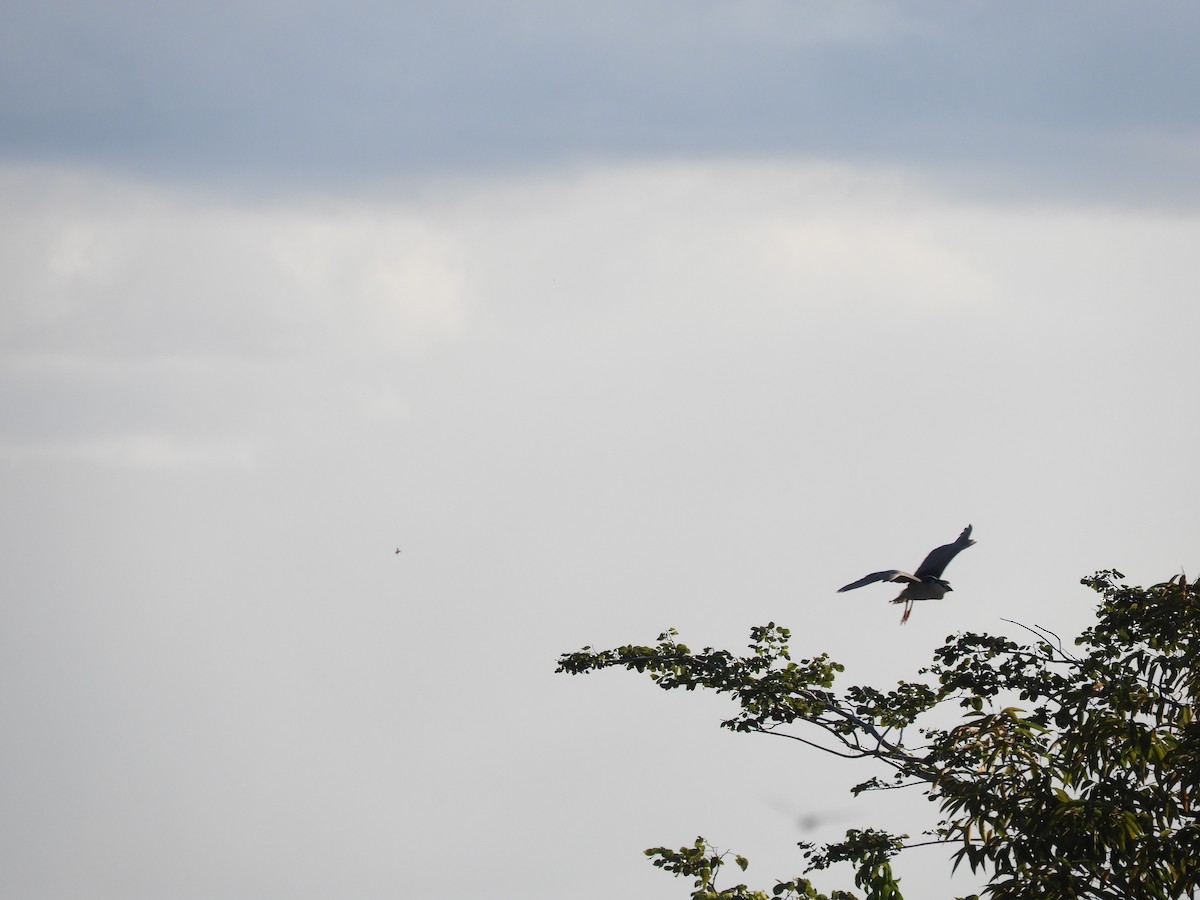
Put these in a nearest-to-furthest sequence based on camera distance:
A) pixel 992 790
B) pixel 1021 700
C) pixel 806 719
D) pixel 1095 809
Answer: pixel 1095 809
pixel 992 790
pixel 1021 700
pixel 806 719

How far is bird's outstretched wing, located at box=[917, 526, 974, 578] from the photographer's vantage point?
16812mm

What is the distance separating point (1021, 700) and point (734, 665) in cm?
353

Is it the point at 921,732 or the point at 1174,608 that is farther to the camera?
the point at 921,732

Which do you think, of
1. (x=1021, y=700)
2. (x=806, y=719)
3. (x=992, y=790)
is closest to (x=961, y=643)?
(x=1021, y=700)

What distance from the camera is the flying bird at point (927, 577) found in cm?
1513

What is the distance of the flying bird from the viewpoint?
15.1 m

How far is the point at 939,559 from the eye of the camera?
666 inches

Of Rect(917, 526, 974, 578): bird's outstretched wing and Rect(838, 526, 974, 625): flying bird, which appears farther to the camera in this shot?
Rect(917, 526, 974, 578): bird's outstretched wing

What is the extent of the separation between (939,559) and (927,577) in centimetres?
57

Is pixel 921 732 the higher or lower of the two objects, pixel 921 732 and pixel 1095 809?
the higher

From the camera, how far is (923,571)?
55.2 ft

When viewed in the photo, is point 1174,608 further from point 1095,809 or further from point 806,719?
point 806,719

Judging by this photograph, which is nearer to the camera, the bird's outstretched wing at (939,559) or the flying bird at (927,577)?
the flying bird at (927,577)

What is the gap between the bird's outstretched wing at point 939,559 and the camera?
16812 mm
